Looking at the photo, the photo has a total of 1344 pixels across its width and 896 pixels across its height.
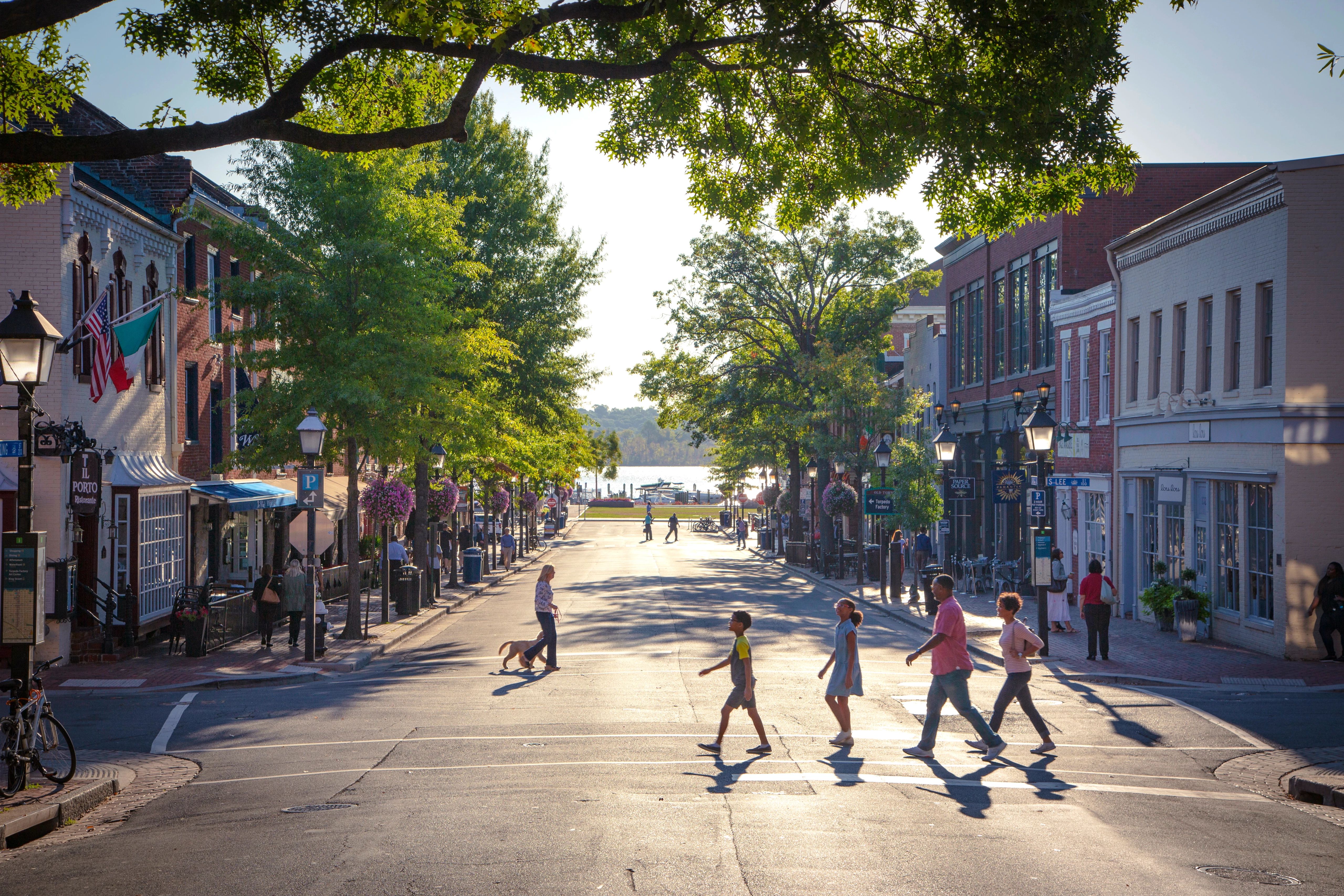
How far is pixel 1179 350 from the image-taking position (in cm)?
2658

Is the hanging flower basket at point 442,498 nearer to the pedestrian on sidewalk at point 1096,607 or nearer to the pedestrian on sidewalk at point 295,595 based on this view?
the pedestrian on sidewalk at point 295,595

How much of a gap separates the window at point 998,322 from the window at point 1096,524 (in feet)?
32.5

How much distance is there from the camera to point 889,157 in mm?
13180

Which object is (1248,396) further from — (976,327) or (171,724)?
(976,327)

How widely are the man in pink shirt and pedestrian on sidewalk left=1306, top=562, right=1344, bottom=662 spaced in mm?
10694

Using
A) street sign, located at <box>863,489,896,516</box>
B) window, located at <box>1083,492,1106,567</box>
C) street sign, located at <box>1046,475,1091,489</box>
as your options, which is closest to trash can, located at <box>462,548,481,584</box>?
street sign, located at <box>863,489,896,516</box>

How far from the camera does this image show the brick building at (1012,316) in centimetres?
3488

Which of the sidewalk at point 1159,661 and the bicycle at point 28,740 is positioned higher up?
the bicycle at point 28,740

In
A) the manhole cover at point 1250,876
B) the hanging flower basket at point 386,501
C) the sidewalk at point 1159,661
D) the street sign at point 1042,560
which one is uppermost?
the hanging flower basket at point 386,501

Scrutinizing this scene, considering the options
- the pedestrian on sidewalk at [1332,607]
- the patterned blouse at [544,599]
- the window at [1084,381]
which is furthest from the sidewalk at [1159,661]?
the patterned blouse at [544,599]

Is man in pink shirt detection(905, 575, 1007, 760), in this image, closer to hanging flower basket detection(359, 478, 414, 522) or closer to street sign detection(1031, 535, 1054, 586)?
street sign detection(1031, 535, 1054, 586)

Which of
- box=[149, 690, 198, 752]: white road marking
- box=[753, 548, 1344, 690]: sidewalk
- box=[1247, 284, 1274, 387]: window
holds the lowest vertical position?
box=[149, 690, 198, 752]: white road marking

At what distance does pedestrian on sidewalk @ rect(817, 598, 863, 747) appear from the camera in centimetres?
1343

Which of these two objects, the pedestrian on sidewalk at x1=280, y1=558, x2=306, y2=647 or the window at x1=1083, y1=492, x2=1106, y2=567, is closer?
the pedestrian on sidewalk at x1=280, y1=558, x2=306, y2=647
